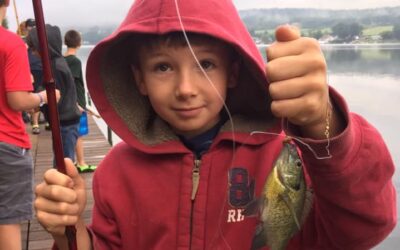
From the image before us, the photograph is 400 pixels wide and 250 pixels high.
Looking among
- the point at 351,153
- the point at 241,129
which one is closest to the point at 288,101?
the point at 351,153

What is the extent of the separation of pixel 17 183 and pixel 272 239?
102 inches

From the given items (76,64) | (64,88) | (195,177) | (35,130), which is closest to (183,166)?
(195,177)

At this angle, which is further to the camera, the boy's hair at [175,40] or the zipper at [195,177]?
the zipper at [195,177]

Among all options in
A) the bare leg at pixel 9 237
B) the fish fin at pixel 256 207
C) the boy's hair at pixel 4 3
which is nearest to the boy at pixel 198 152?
the fish fin at pixel 256 207

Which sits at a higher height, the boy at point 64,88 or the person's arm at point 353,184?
the person's arm at point 353,184

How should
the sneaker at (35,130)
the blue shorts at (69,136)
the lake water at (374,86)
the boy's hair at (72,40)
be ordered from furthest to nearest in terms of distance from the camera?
the lake water at (374,86) → the sneaker at (35,130) → the boy's hair at (72,40) → the blue shorts at (69,136)

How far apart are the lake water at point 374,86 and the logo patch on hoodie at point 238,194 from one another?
1090 cm

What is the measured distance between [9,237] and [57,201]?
237 cm

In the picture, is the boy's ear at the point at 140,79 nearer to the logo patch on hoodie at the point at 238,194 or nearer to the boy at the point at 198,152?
the boy at the point at 198,152

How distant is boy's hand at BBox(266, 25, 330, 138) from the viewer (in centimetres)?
111

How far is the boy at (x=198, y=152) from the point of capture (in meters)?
1.30

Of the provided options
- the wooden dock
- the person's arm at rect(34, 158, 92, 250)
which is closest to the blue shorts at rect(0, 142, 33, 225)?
the wooden dock

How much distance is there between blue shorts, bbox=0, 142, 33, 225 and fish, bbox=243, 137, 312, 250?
2471 mm

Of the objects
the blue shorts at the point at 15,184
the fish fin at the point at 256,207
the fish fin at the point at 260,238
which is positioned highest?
the fish fin at the point at 256,207
